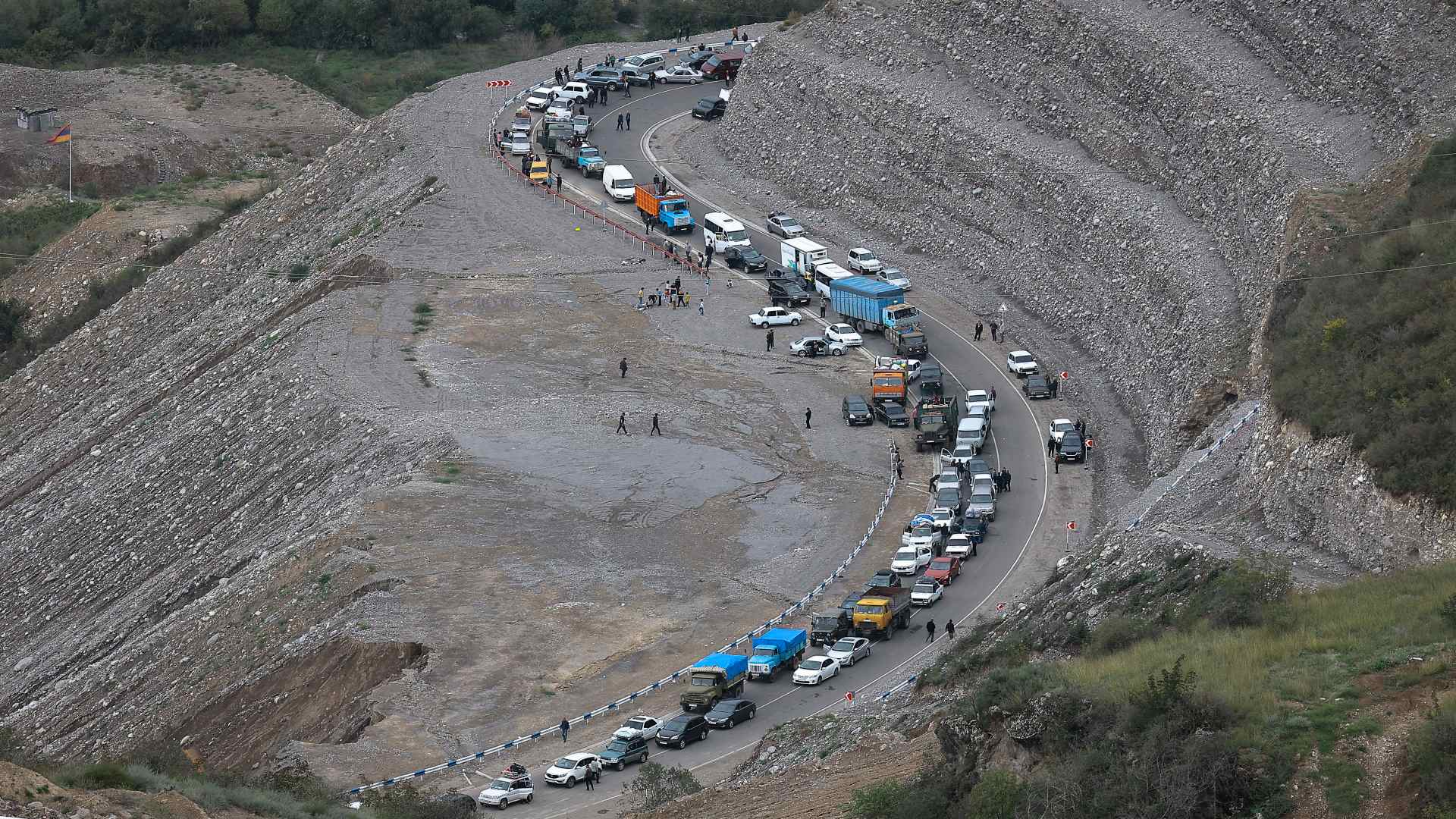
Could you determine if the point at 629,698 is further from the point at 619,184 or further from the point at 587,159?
the point at 587,159

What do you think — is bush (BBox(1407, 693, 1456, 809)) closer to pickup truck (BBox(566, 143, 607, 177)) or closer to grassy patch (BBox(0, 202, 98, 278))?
pickup truck (BBox(566, 143, 607, 177))

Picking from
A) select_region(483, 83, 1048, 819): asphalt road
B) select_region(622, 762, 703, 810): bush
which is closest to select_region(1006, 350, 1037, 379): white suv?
select_region(483, 83, 1048, 819): asphalt road

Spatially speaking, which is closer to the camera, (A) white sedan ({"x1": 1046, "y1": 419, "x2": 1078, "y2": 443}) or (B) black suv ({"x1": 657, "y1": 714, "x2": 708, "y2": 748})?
(B) black suv ({"x1": 657, "y1": 714, "x2": 708, "y2": 748})

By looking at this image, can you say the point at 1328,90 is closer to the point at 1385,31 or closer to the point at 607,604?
the point at 1385,31

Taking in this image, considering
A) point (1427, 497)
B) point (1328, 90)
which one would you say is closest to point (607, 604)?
point (1427, 497)

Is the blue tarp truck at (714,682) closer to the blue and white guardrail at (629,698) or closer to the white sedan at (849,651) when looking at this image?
the blue and white guardrail at (629,698)
